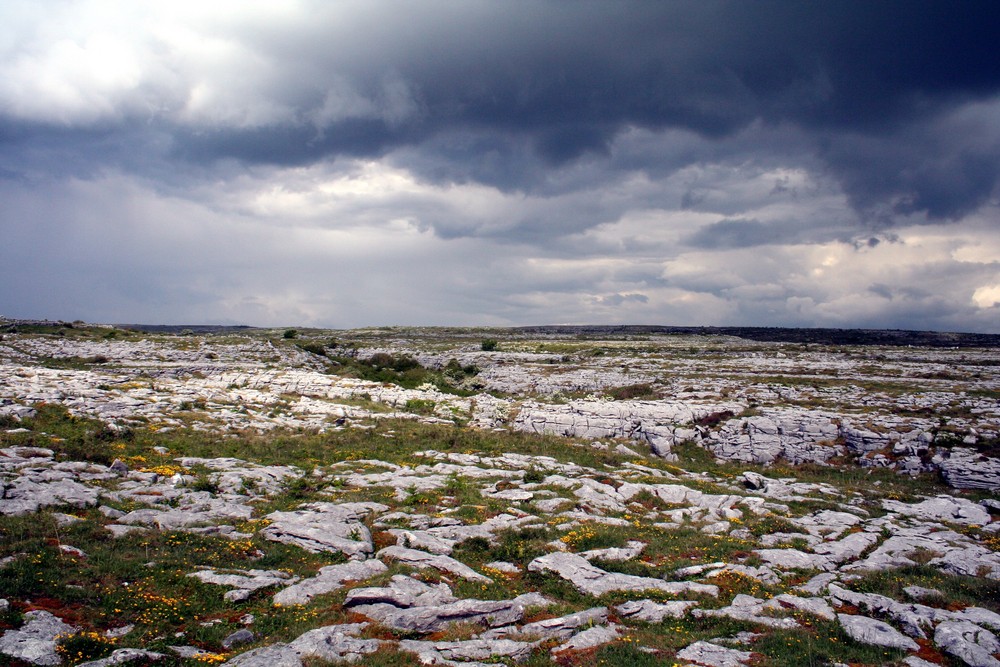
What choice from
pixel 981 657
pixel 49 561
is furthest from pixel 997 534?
pixel 49 561

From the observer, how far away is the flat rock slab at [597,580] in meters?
15.0

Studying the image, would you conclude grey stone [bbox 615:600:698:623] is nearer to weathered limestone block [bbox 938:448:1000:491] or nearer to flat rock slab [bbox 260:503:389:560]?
flat rock slab [bbox 260:503:389:560]

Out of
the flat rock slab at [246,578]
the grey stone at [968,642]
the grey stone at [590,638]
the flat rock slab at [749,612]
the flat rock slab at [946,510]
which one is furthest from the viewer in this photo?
the flat rock slab at [946,510]

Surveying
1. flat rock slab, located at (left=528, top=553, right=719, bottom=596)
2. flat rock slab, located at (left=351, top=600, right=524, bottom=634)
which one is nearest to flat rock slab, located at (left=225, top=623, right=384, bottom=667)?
flat rock slab, located at (left=351, top=600, right=524, bottom=634)

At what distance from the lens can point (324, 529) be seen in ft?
59.7

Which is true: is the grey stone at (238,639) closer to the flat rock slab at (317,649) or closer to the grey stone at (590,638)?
the flat rock slab at (317,649)

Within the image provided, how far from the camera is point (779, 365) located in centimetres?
6762

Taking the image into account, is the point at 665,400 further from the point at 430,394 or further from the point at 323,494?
the point at 323,494

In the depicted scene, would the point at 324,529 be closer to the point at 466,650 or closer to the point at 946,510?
the point at 466,650

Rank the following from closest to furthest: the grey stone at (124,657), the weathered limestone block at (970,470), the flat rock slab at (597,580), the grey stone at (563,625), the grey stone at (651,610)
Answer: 1. the grey stone at (124,657)
2. the grey stone at (563,625)
3. the grey stone at (651,610)
4. the flat rock slab at (597,580)
5. the weathered limestone block at (970,470)

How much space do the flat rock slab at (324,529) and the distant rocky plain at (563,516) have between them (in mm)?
101

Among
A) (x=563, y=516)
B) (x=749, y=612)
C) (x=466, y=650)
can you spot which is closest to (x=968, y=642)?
(x=749, y=612)

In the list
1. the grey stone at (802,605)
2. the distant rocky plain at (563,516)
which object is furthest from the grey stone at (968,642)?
the grey stone at (802,605)

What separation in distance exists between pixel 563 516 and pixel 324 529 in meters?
9.64
